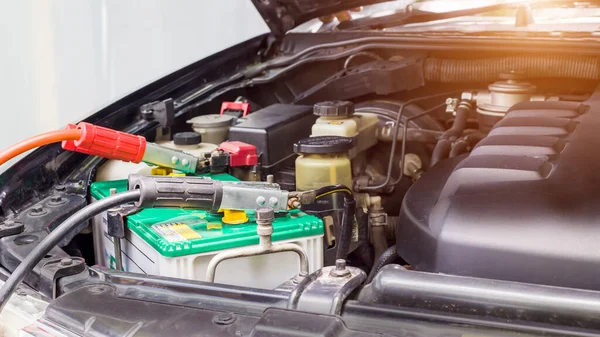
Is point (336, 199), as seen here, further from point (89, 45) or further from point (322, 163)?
point (89, 45)

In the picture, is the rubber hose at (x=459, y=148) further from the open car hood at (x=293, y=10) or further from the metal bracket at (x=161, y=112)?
the metal bracket at (x=161, y=112)

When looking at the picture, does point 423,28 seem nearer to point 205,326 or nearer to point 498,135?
point 498,135

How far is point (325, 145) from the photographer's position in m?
1.27

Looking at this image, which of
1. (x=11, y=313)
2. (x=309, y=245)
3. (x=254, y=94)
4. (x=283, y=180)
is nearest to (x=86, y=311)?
(x=11, y=313)

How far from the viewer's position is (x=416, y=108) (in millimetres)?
1739

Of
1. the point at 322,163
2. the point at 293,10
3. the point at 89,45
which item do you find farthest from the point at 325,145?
the point at 89,45

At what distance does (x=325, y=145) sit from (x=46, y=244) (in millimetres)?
587

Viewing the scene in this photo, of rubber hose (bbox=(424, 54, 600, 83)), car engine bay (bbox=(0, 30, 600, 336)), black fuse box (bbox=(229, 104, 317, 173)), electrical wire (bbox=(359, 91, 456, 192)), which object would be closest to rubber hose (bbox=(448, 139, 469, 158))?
car engine bay (bbox=(0, 30, 600, 336))

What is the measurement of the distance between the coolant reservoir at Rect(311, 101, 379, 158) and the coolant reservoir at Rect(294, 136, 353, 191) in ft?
0.43

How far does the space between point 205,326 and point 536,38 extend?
116 centimetres

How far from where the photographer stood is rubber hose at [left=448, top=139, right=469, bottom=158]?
1.45 m

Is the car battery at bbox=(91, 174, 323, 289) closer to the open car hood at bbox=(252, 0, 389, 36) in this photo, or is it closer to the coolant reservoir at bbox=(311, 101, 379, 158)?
the coolant reservoir at bbox=(311, 101, 379, 158)

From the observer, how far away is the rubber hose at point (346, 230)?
1139mm

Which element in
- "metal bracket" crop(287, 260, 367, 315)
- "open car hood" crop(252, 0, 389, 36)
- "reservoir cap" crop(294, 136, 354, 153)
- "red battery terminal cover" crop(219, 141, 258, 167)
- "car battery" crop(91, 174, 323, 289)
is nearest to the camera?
"metal bracket" crop(287, 260, 367, 315)
